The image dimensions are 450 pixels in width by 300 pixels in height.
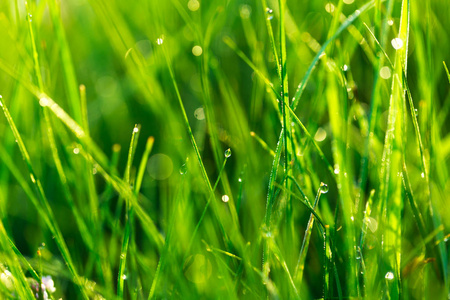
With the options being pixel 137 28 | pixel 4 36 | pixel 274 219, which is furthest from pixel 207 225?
pixel 4 36

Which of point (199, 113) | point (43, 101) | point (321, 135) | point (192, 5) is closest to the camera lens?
point (43, 101)

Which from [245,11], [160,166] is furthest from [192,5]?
[160,166]

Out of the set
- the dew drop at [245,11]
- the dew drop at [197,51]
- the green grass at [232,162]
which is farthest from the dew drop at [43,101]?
the dew drop at [245,11]

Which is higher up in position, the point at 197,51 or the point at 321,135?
the point at 197,51

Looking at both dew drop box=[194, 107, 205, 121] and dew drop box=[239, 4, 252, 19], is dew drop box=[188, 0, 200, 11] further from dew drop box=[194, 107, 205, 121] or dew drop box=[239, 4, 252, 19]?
dew drop box=[194, 107, 205, 121]

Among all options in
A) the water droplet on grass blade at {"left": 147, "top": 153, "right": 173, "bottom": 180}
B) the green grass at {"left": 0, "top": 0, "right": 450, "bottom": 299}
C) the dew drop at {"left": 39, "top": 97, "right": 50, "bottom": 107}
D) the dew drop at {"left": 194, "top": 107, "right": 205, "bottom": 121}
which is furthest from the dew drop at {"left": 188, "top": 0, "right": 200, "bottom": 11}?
the dew drop at {"left": 39, "top": 97, "right": 50, "bottom": 107}

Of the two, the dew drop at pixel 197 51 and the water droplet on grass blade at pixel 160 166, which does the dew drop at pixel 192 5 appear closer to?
the dew drop at pixel 197 51

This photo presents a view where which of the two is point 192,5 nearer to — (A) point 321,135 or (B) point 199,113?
(B) point 199,113

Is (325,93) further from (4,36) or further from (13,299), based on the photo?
(4,36)

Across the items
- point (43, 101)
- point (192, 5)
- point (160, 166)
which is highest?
point (192, 5)
